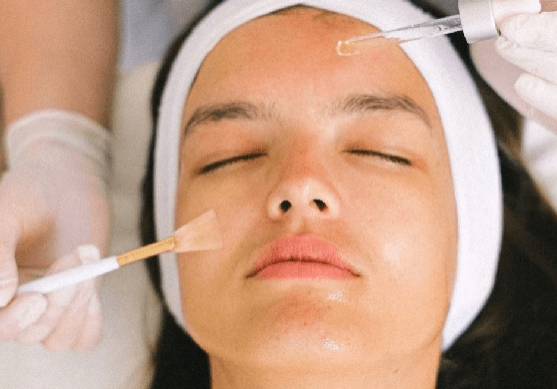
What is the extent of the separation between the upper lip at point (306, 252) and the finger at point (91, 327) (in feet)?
1.58

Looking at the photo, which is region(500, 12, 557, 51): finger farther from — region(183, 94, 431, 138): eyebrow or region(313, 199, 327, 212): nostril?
region(313, 199, 327, 212): nostril

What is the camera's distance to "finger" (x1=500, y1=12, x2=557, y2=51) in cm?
84

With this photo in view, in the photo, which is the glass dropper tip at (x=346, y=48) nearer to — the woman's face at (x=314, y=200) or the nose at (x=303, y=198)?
the woman's face at (x=314, y=200)

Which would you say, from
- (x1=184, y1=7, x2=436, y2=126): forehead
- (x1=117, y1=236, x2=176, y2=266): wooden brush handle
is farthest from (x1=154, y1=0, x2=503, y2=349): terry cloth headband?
(x1=117, y1=236, x2=176, y2=266): wooden brush handle

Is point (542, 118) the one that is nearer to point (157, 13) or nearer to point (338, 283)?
point (338, 283)

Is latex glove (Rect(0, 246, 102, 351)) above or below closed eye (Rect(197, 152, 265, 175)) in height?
below

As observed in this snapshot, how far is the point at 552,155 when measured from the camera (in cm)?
133

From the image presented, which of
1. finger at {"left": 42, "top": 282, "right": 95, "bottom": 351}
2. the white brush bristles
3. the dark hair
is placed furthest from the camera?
the dark hair

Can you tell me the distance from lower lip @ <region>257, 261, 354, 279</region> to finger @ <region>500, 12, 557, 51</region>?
0.46 metres

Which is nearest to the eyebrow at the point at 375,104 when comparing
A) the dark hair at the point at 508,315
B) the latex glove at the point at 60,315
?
the dark hair at the point at 508,315

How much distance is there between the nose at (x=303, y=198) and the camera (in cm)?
88

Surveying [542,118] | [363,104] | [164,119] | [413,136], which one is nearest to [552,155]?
[542,118]

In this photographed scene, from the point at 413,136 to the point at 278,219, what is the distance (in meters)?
0.32

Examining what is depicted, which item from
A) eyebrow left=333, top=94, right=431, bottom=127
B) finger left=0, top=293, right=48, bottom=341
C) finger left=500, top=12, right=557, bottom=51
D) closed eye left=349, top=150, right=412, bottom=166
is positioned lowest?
finger left=0, top=293, right=48, bottom=341
